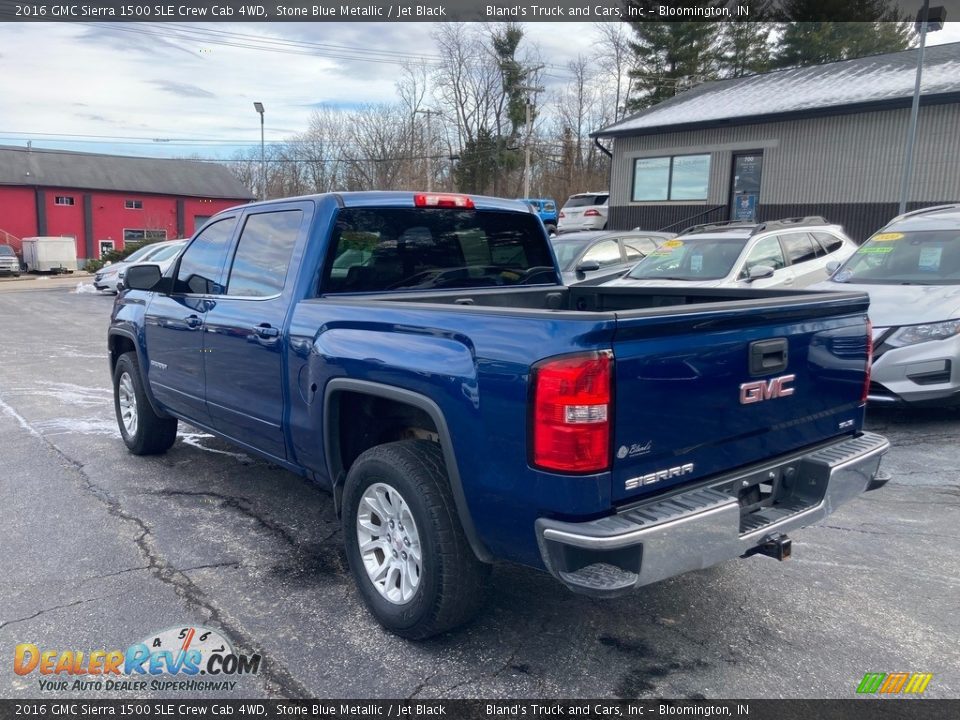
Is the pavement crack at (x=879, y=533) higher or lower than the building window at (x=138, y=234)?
lower

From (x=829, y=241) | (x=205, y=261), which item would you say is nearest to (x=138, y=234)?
(x=829, y=241)

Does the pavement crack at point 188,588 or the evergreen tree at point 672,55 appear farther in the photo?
the evergreen tree at point 672,55

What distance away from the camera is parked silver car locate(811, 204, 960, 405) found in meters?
6.45

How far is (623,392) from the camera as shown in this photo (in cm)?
276

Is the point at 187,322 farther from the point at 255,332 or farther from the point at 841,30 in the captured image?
the point at 841,30

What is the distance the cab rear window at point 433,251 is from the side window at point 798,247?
6760mm

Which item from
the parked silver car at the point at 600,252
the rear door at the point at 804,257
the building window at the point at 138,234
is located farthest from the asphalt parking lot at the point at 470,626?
the building window at the point at 138,234

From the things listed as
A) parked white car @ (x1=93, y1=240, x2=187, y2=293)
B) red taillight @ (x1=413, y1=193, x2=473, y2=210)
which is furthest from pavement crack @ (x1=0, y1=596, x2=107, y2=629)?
parked white car @ (x1=93, y1=240, x2=187, y2=293)

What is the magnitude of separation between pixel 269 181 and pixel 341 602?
64591mm

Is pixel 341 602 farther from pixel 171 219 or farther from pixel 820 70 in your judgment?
pixel 171 219

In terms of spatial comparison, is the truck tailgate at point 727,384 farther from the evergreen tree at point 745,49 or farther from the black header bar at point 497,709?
the evergreen tree at point 745,49

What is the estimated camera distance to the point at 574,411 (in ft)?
8.86

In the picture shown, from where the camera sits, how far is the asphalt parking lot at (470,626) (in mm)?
3168

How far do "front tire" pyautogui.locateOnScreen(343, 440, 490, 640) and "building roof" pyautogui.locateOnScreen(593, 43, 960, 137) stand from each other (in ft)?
65.0
